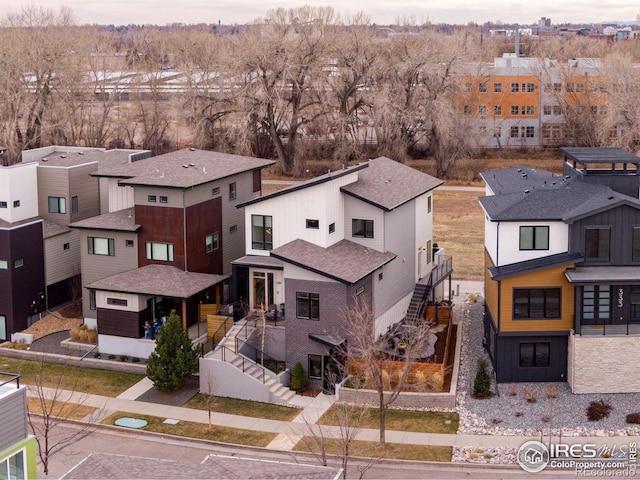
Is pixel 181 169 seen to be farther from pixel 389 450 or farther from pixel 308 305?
pixel 389 450

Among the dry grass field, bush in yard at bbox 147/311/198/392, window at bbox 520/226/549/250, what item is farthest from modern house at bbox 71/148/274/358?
the dry grass field

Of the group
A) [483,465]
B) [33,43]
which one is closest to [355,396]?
[483,465]

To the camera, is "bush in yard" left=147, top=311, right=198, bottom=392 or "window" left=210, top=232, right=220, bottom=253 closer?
"bush in yard" left=147, top=311, right=198, bottom=392

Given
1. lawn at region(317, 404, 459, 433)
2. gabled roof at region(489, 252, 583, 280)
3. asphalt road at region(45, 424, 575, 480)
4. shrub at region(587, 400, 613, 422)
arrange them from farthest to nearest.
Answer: gabled roof at region(489, 252, 583, 280), shrub at region(587, 400, 613, 422), lawn at region(317, 404, 459, 433), asphalt road at region(45, 424, 575, 480)

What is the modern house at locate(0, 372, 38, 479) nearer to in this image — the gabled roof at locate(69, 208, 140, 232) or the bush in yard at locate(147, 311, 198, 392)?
the bush in yard at locate(147, 311, 198, 392)

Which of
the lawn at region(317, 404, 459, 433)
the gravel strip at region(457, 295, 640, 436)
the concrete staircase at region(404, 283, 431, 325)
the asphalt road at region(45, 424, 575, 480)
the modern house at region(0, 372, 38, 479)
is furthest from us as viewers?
the concrete staircase at region(404, 283, 431, 325)

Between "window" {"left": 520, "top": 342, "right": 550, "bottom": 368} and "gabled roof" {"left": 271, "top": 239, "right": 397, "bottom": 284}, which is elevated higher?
"gabled roof" {"left": 271, "top": 239, "right": 397, "bottom": 284}

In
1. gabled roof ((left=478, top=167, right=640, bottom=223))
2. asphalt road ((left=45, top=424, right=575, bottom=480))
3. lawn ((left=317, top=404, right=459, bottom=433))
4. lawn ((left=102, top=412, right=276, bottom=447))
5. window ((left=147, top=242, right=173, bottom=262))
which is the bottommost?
asphalt road ((left=45, top=424, right=575, bottom=480))
